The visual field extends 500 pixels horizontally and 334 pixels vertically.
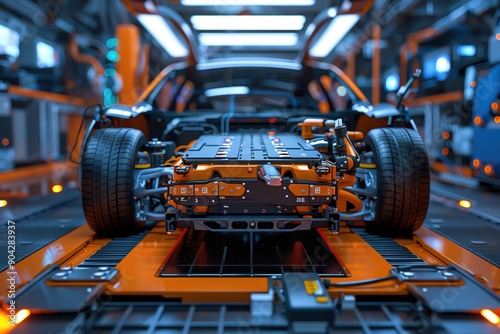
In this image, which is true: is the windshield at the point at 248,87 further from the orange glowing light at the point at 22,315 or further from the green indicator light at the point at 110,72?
the green indicator light at the point at 110,72

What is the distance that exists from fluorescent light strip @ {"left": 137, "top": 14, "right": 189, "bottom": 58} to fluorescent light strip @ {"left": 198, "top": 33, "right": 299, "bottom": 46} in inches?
19.0

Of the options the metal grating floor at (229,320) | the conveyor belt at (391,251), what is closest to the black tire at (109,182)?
the metal grating floor at (229,320)

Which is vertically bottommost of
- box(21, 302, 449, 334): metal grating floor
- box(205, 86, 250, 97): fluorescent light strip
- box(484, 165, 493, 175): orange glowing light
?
box(21, 302, 449, 334): metal grating floor

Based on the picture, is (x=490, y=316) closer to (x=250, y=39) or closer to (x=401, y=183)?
(x=401, y=183)

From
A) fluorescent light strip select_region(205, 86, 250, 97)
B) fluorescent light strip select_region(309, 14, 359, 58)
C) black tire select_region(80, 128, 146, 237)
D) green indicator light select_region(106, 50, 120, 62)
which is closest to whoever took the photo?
black tire select_region(80, 128, 146, 237)

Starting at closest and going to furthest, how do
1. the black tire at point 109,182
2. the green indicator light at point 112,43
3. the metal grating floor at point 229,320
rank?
the metal grating floor at point 229,320 → the black tire at point 109,182 → the green indicator light at point 112,43

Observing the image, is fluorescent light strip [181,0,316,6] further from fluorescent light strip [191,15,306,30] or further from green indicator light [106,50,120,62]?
green indicator light [106,50,120,62]

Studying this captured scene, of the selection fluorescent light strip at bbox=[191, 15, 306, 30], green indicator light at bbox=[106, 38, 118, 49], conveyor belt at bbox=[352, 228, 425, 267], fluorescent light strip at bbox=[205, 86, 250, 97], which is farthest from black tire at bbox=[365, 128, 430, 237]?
green indicator light at bbox=[106, 38, 118, 49]

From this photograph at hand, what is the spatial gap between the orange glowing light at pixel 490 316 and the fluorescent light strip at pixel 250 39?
5225mm

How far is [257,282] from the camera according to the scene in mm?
2074

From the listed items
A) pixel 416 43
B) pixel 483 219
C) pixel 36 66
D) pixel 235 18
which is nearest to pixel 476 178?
pixel 483 219

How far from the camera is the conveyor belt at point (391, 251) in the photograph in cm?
245

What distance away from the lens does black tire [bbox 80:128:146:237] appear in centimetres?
278

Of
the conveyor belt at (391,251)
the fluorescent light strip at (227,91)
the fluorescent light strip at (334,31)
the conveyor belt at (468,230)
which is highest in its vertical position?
the fluorescent light strip at (334,31)
